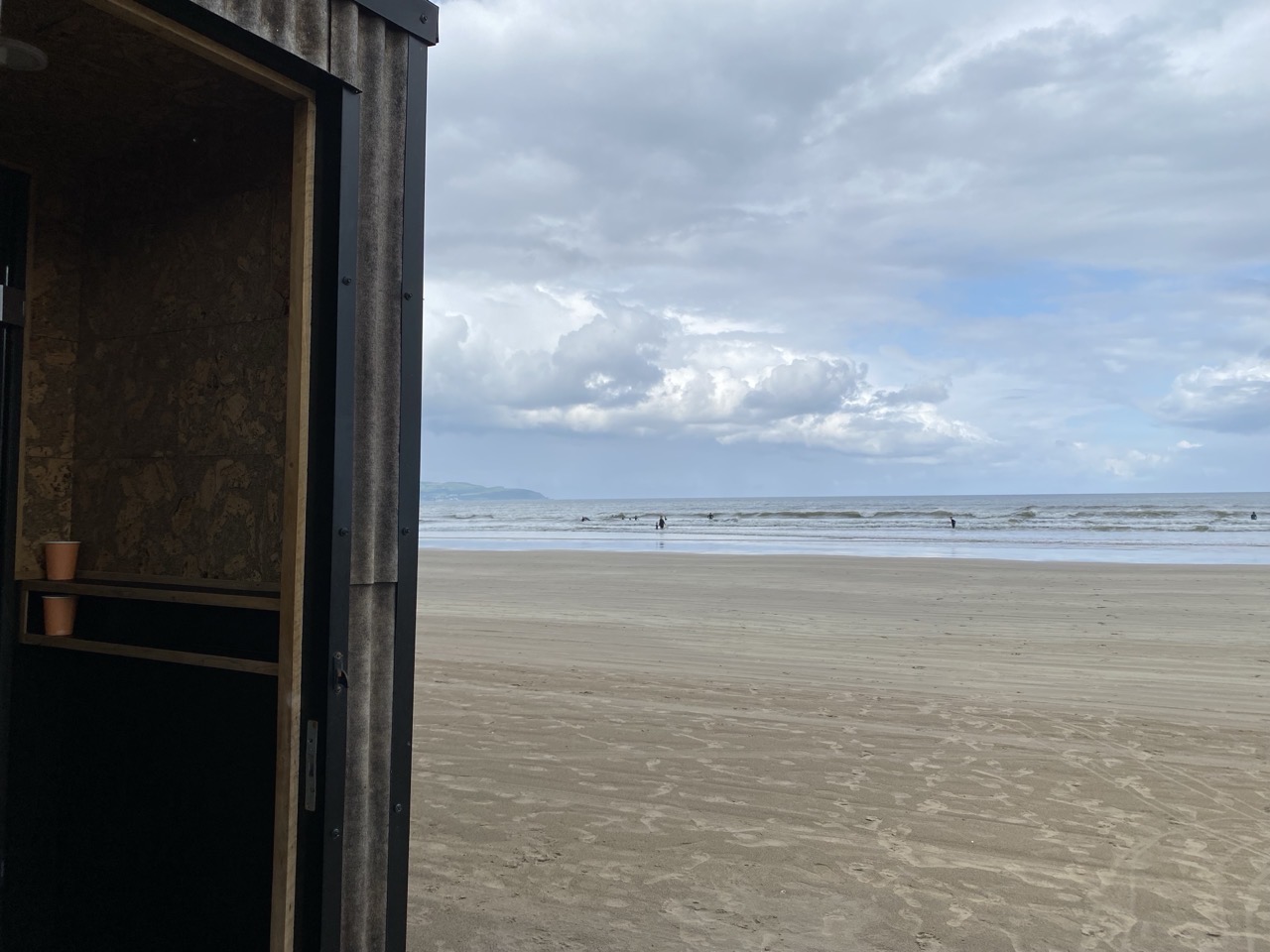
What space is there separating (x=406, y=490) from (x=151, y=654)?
1.03 m

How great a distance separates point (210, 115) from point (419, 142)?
0.72 meters

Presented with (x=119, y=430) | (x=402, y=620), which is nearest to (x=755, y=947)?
(x=402, y=620)

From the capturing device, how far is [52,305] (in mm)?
3377

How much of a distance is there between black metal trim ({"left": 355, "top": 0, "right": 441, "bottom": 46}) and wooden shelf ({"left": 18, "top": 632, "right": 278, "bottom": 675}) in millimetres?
1739

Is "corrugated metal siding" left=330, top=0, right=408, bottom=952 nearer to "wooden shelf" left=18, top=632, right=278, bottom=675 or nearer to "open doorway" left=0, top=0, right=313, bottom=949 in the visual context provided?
"open doorway" left=0, top=0, right=313, bottom=949

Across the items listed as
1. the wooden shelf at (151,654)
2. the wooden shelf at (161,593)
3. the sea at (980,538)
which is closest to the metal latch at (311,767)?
the wooden shelf at (151,654)

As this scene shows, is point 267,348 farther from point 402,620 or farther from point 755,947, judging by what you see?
point 755,947

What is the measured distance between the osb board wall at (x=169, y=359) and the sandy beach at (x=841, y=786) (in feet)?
5.46

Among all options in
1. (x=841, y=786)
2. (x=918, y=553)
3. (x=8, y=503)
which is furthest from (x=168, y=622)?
(x=918, y=553)

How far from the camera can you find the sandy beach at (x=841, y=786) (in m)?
3.63

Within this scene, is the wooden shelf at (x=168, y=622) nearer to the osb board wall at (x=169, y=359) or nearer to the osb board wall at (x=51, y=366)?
the osb board wall at (x=169, y=359)

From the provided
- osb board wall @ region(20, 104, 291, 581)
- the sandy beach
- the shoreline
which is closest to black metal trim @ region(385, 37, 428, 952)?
osb board wall @ region(20, 104, 291, 581)

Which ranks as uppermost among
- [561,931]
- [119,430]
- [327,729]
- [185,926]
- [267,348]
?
[267,348]

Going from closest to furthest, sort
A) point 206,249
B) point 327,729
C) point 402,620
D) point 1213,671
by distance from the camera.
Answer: point 327,729
point 402,620
point 206,249
point 1213,671
